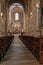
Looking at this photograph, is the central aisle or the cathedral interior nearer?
the central aisle

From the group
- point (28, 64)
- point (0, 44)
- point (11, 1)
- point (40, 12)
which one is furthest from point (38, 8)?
point (11, 1)

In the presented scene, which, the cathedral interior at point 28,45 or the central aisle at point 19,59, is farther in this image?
the cathedral interior at point 28,45

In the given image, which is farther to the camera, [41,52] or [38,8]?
[38,8]

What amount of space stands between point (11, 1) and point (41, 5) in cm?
2890

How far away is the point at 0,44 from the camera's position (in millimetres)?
7359

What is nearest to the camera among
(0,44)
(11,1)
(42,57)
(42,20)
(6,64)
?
(6,64)

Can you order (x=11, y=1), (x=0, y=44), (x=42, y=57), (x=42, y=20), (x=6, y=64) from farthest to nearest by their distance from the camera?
(x=11, y=1)
(x=42, y=20)
(x=0, y=44)
(x=42, y=57)
(x=6, y=64)

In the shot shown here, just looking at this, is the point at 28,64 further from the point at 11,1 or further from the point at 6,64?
the point at 11,1

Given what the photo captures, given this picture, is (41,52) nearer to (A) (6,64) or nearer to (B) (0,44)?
(A) (6,64)

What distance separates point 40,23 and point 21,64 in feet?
40.5

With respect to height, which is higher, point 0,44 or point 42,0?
point 42,0

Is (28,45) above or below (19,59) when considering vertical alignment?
below

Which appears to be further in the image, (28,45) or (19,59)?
(28,45)

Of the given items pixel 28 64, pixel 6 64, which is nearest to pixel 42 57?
pixel 28 64
